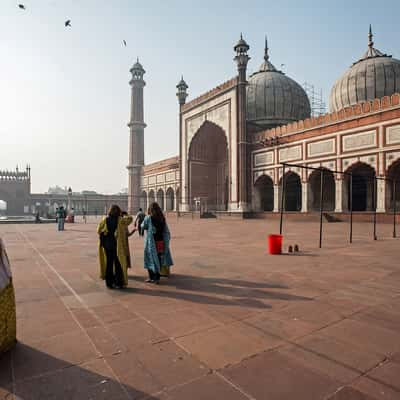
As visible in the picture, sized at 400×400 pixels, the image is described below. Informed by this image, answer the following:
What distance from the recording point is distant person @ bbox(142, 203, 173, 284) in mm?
4590

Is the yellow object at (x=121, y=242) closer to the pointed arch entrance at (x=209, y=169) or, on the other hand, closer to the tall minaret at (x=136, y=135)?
the pointed arch entrance at (x=209, y=169)

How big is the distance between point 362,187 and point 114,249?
24153 millimetres

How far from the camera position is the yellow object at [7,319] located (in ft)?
7.57

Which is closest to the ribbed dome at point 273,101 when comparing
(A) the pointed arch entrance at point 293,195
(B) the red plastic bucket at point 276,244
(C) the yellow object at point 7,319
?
(A) the pointed arch entrance at point 293,195

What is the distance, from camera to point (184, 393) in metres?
1.84

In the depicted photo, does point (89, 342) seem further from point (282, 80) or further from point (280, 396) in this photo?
point (282, 80)

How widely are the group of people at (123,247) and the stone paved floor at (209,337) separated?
22 cm

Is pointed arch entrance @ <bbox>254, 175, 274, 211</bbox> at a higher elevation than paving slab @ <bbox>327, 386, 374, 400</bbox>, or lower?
higher

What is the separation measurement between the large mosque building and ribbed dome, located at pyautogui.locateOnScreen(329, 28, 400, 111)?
0.26ft

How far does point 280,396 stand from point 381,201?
20787 millimetres

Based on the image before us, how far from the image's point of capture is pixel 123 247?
14.4ft

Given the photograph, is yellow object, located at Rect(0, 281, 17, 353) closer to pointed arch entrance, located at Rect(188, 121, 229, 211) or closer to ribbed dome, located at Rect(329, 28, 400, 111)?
ribbed dome, located at Rect(329, 28, 400, 111)


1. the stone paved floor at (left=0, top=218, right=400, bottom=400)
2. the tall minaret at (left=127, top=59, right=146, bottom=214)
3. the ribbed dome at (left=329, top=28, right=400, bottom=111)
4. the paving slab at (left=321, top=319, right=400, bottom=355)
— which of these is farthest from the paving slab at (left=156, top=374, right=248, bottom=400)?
the tall minaret at (left=127, top=59, right=146, bottom=214)

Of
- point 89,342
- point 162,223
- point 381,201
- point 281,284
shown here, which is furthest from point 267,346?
point 381,201
